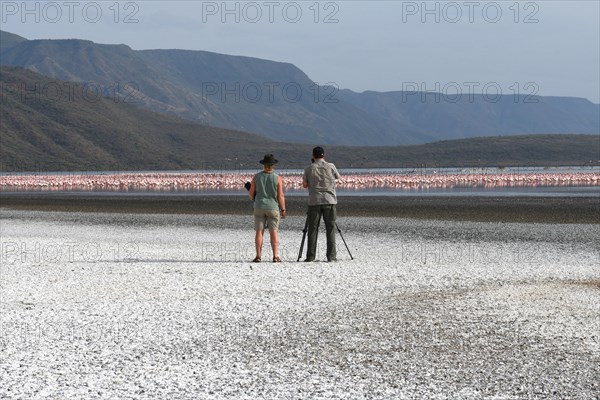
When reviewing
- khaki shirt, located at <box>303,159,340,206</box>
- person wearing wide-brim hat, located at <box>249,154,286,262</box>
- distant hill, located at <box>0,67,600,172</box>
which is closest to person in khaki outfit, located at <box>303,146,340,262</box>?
khaki shirt, located at <box>303,159,340,206</box>

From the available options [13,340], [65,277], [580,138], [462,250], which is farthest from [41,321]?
[580,138]

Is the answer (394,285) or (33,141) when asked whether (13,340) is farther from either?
(33,141)

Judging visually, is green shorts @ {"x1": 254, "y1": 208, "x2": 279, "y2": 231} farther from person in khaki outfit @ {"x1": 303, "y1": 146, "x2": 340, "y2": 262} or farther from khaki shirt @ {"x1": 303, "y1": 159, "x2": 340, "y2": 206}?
khaki shirt @ {"x1": 303, "y1": 159, "x2": 340, "y2": 206}

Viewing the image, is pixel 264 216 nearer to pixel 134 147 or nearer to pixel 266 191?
pixel 266 191

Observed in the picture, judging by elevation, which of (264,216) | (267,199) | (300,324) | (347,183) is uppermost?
(267,199)

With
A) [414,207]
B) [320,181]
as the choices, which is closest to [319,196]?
[320,181]

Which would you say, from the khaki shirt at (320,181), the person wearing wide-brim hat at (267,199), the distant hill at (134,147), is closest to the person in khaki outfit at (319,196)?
the khaki shirt at (320,181)

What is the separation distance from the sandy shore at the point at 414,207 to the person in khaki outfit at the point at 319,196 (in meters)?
12.8

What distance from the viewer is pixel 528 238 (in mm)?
22141

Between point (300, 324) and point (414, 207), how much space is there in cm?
2526

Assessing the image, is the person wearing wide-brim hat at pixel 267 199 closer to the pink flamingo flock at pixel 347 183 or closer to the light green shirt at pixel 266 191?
the light green shirt at pixel 266 191

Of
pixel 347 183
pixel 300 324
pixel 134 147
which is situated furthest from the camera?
pixel 134 147

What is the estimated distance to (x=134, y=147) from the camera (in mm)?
172000

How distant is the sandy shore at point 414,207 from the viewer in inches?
1188
